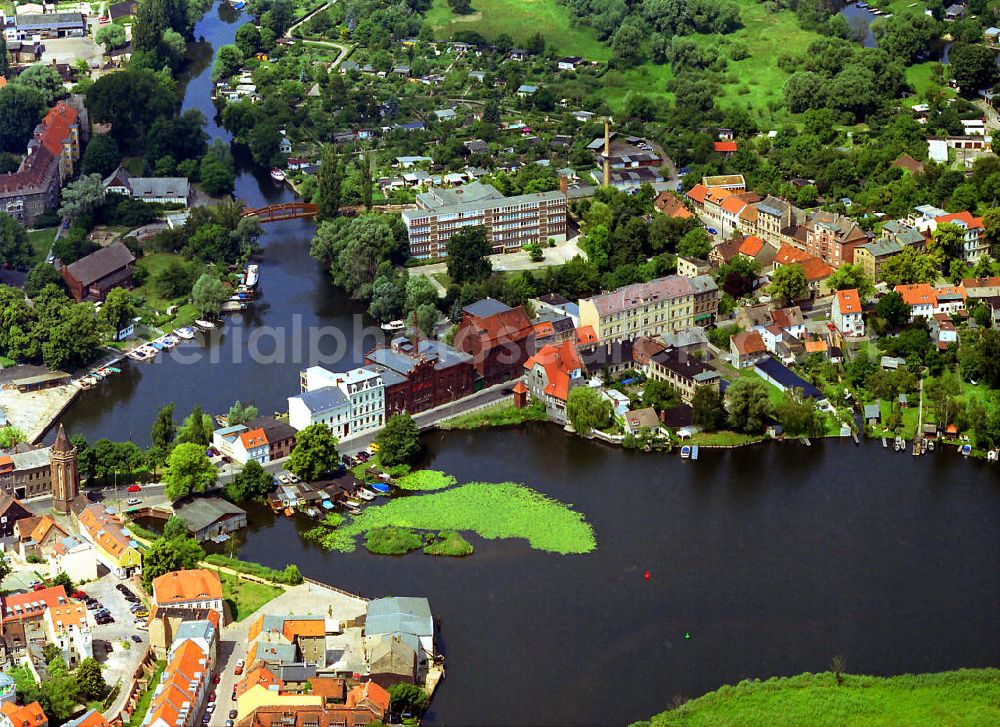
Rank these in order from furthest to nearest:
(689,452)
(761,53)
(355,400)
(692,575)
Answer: (761,53) → (355,400) → (689,452) → (692,575)

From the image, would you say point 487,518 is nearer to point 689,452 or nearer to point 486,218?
point 689,452

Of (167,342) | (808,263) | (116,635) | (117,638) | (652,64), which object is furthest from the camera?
(652,64)

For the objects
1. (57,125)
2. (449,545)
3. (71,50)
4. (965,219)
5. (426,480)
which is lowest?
(449,545)

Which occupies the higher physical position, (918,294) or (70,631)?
(918,294)

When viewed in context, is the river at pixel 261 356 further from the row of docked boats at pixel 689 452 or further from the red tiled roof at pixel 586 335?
the row of docked boats at pixel 689 452

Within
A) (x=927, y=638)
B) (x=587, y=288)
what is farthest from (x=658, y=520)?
(x=587, y=288)

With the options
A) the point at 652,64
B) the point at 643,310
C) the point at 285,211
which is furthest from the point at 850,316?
the point at 652,64

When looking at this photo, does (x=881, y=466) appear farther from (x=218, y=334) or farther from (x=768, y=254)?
(x=218, y=334)
